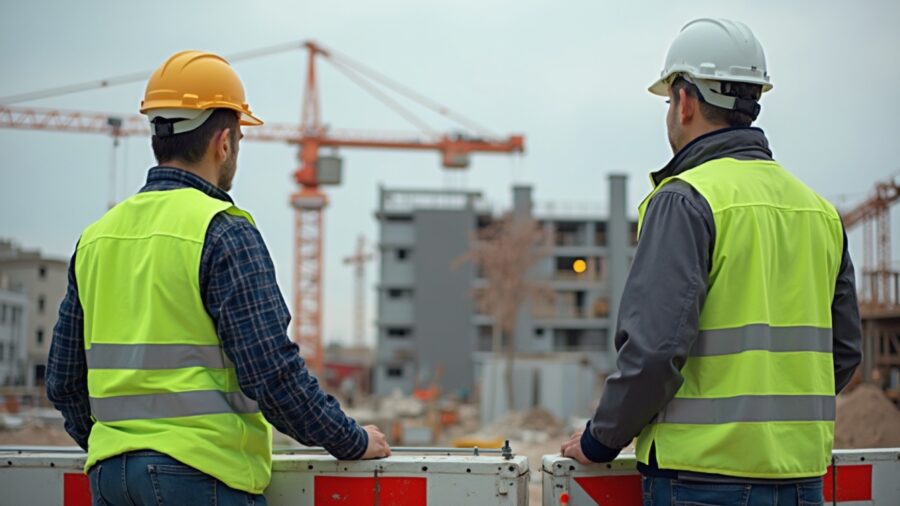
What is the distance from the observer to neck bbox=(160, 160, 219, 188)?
9.52 feet

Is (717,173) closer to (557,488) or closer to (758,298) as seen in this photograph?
(758,298)

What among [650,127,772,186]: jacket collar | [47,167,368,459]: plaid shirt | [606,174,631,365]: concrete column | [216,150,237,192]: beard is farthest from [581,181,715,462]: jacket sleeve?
[606,174,631,365]: concrete column

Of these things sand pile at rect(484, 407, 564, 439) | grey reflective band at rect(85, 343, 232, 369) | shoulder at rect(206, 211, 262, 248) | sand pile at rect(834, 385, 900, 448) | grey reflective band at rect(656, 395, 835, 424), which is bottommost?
sand pile at rect(484, 407, 564, 439)

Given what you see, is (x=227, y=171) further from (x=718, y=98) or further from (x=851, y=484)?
(x=851, y=484)

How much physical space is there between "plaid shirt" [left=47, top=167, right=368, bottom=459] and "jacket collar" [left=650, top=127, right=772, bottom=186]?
1.28m

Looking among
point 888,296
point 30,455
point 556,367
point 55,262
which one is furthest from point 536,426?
point 55,262

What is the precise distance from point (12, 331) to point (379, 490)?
5850 centimetres

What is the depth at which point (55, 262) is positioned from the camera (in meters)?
60.0

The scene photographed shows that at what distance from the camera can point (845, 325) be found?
3012mm

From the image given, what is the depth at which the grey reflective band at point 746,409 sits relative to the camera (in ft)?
8.56

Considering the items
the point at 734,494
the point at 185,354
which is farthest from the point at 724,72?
the point at 185,354

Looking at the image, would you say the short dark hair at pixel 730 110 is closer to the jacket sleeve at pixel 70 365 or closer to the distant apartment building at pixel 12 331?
the jacket sleeve at pixel 70 365

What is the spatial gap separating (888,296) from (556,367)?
1724 centimetres

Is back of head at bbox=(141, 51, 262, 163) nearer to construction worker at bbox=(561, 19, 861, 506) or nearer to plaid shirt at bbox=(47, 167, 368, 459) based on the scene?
A: plaid shirt at bbox=(47, 167, 368, 459)
